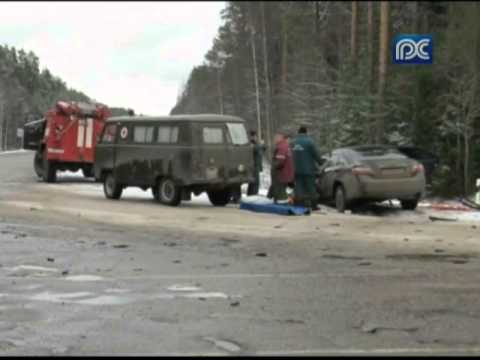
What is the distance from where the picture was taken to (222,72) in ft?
271

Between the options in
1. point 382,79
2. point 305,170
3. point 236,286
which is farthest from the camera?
point 382,79

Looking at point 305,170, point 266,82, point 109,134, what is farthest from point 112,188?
point 266,82

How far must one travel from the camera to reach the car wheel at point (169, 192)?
18.9 metres

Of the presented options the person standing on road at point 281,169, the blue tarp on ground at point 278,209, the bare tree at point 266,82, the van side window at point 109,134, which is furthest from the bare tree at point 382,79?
the bare tree at point 266,82

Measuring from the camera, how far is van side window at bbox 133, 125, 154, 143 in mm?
19359

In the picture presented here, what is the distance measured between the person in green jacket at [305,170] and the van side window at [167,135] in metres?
2.63

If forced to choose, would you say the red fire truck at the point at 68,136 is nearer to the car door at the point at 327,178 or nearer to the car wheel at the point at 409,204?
the car door at the point at 327,178

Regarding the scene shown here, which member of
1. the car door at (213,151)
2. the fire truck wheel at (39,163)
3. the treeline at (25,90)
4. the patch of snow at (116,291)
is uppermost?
Result: the treeline at (25,90)

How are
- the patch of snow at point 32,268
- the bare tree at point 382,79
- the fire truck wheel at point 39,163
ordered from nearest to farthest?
1. the patch of snow at point 32,268
2. the fire truck wheel at point 39,163
3. the bare tree at point 382,79

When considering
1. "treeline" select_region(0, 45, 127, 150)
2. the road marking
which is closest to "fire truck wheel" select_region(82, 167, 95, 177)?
"treeline" select_region(0, 45, 127, 150)

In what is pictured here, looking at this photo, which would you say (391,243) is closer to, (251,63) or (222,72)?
(251,63)

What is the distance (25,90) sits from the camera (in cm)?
3347

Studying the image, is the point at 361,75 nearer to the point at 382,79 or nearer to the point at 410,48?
the point at 410,48

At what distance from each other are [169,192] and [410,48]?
51.2 ft
